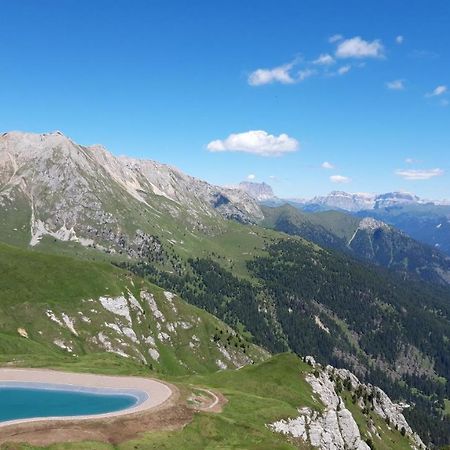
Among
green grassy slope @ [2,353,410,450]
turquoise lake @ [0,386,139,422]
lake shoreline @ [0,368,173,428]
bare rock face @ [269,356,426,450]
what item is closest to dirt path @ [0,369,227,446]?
lake shoreline @ [0,368,173,428]

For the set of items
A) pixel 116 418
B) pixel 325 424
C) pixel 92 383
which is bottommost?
pixel 325 424

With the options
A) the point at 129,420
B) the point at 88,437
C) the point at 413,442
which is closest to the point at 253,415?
the point at 129,420

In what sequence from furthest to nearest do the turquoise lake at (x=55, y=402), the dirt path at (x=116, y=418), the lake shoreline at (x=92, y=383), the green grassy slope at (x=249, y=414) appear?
the lake shoreline at (x=92, y=383), the turquoise lake at (x=55, y=402), the green grassy slope at (x=249, y=414), the dirt path at (x=116, y=418)

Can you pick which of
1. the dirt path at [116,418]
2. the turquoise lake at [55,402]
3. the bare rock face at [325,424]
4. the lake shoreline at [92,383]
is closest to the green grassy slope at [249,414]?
the bare rock face at [325,424]

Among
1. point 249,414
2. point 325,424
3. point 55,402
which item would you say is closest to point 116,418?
point 55,402

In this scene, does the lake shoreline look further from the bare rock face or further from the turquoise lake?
the bare rock face

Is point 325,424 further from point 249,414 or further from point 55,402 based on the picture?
point 55,402

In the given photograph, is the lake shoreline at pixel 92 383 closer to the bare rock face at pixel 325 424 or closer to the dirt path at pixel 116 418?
the dirt path at pixel 116 418

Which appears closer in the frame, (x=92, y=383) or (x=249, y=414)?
(x=249, y=414)

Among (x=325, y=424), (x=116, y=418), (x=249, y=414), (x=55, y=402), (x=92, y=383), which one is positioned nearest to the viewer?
(x=116, y=418)
